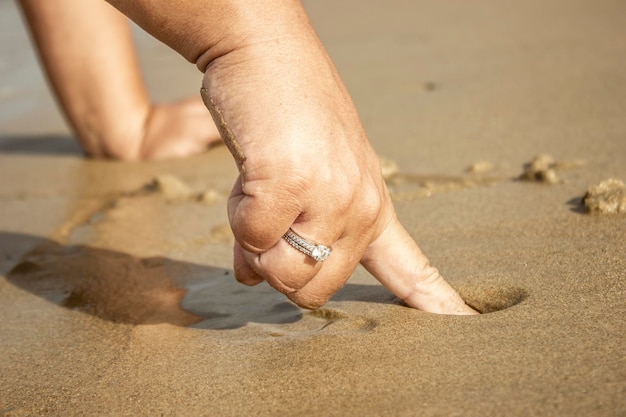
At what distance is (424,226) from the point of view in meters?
1.83

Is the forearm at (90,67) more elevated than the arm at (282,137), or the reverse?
the arm at (282,137)

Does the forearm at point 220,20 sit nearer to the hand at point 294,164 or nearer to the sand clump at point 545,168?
the hand at point 294,164

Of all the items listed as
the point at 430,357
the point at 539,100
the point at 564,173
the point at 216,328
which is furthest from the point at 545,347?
the point at 539,100

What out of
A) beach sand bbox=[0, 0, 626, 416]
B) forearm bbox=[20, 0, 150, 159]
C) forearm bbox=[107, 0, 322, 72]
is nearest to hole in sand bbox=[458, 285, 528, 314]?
beach sand bbox=[0, 0, 626, 416]

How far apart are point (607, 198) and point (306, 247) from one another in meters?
0.77

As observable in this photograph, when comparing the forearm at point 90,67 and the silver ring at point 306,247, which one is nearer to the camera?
the silver ring at point 306,247

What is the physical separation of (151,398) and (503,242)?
79 centimetres

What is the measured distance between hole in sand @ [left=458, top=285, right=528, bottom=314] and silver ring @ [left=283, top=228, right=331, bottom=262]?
339mm

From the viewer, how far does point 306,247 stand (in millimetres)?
1234

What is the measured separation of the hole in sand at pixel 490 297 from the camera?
141 cm

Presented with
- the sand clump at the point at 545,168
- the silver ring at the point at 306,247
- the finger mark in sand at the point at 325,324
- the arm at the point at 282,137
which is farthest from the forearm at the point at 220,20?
the sand clump at the point at 545,168

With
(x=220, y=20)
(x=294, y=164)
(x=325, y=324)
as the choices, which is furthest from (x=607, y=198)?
(x=220, y=20)

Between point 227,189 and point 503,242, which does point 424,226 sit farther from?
point 227,189

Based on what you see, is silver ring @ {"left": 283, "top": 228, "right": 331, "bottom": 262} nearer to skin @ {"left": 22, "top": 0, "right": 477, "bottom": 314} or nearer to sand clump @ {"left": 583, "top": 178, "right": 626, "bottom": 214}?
skin @ {"left": 22, "top": 0, "right": 477, "bottom": 314}
